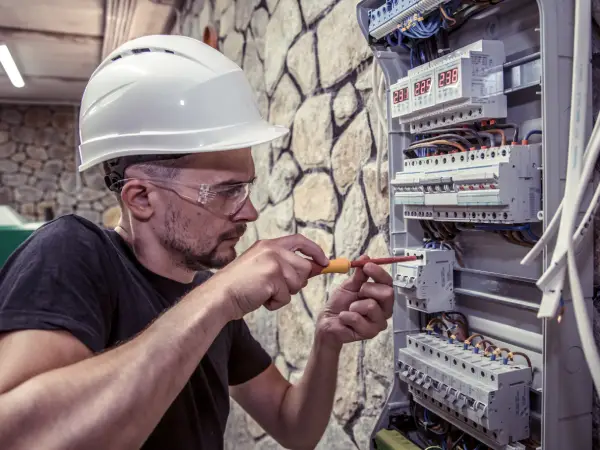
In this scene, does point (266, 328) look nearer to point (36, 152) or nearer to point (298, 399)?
point (298, 399)

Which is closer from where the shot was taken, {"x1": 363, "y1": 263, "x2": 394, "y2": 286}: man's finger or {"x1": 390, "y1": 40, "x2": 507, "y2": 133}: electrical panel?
{"x1": 390, "y1": 40, "x2": 507, "y2": 133}: electrical panel

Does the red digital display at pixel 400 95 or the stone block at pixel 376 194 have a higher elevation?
the red digital display at pixel 400 95

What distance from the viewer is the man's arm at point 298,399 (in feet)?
4.61

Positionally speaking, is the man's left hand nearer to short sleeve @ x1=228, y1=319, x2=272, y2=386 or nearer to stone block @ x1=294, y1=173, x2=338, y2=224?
short sleeve @ x1=228, y1=319, x2=272, y2=386

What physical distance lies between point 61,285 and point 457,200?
79 cm

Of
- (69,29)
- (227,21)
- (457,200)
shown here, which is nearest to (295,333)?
(457,200)

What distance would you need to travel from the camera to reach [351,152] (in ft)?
5.90

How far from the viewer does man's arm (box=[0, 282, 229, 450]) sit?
783 millimetres

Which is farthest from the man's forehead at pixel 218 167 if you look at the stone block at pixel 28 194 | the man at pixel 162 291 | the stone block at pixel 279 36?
the stone block at pixel 28 194

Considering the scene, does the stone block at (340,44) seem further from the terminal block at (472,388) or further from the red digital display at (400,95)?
the terminal block at (472,388)

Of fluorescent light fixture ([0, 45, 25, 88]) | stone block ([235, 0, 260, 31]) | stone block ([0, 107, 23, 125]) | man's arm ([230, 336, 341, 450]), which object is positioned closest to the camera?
man's arm ([230, 336, 341, 450])

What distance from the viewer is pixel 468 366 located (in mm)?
1096


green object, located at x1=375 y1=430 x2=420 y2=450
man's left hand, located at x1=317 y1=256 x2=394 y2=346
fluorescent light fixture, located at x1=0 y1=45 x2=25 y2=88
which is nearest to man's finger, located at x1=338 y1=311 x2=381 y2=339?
man's left hand, located at x1=317 y1=256 x2=394 y2=346

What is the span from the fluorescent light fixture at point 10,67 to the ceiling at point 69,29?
0.19ft
